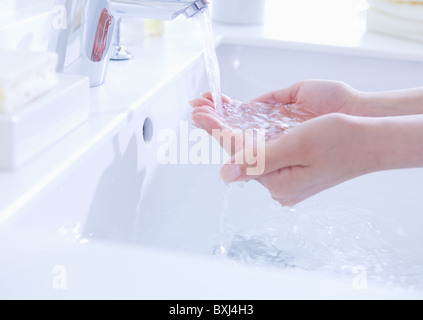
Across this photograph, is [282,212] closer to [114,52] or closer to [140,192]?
[140,192]

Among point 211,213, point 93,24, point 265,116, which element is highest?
point 93,24

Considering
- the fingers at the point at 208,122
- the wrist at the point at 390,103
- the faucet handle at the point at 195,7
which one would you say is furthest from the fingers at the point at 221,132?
the wrist at the point at 390,103

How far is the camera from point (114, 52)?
983mm

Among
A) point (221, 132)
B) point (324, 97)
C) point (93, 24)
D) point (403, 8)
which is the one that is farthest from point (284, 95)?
point (403, 8)

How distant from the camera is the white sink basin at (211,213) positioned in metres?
0.64

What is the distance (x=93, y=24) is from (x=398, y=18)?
2.40 ft

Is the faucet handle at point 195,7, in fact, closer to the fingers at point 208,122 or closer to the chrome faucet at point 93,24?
the chrome faucet at point 93,24

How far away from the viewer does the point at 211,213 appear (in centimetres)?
89

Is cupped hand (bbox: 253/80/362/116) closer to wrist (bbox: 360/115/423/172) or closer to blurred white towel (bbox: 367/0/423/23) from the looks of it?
wrist (bbox: 360/115/423/172)

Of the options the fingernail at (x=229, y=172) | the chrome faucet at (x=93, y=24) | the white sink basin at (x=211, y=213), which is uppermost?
the chrome faucet at (x=93, y=24)

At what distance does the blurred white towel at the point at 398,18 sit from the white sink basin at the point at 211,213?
1.10ft

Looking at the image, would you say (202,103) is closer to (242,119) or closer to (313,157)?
(242,119)

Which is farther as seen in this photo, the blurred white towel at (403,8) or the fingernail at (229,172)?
the blurred white towel at (403,8)

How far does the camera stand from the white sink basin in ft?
2.09
